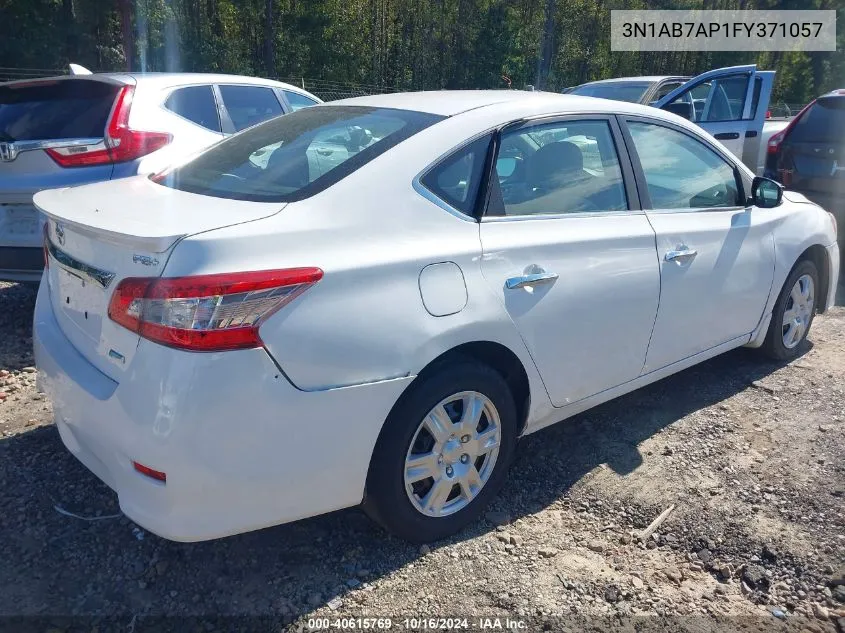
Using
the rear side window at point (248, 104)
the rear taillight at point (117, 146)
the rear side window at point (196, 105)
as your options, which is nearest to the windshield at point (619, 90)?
the rear side window at point (248, 104)

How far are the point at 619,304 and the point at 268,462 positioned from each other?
174cm

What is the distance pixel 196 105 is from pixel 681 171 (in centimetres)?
376

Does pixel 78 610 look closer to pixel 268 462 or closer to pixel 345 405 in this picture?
pixel 268 462

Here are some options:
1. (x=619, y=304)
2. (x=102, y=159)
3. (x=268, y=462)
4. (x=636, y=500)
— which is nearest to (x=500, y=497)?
(x=636, y=500)

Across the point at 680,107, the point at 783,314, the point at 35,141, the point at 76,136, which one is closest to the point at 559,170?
the point at 783,314

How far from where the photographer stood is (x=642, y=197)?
3598mm

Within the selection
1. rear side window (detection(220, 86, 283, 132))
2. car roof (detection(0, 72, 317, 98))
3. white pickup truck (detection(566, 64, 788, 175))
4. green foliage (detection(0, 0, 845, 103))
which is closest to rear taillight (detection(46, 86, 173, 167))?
car roof (detection(0, 72, 317, 98))

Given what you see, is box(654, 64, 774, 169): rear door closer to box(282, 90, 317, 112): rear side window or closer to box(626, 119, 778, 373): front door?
box(282, 90, 317, 112): rear side window

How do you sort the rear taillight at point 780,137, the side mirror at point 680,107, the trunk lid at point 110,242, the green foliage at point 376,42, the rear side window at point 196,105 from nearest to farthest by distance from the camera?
the trunk lid at point 110,242 → the rear side window at point 196,105 → the rear taillight at point 780,137 → the side mirror at point 680,107 → the green foliage at point 376,42

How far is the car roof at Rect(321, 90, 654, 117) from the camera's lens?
3.20m

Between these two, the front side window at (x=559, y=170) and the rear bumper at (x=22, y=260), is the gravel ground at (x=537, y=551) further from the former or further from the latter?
the front side window at (x=559, y=170)

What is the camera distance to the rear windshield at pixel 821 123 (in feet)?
24.0

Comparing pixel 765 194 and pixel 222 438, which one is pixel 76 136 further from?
pixel 765 194

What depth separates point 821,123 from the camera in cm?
742
